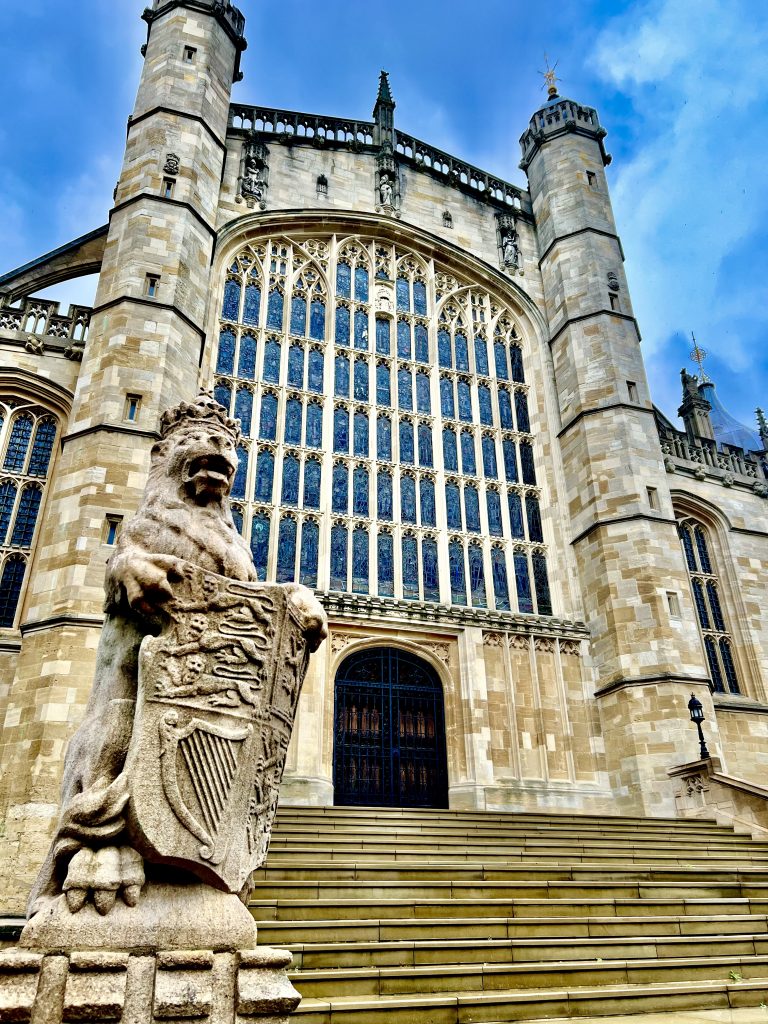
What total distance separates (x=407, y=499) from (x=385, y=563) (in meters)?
1.57

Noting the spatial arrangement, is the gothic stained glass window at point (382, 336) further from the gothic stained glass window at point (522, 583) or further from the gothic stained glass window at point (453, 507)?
the gothic stained glass window at point (522, 583)

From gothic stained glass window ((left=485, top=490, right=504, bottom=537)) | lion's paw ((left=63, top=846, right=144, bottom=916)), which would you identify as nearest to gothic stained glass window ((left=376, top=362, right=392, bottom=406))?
gothic stained glass window ((left=485, top=490, right=504, bottom=537))

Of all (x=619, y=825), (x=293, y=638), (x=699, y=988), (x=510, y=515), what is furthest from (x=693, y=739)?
(x=293, y=638)

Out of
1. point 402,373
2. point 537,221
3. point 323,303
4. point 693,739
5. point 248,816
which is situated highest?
point 537,221

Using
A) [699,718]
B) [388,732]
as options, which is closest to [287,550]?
[388,732]

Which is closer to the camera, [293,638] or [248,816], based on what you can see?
[248,816]

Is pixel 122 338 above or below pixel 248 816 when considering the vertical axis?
above

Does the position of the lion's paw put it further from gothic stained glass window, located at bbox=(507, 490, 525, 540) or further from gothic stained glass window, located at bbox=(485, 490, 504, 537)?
gothic stained glass window, located at bbox=(507, 490, 525, 540)

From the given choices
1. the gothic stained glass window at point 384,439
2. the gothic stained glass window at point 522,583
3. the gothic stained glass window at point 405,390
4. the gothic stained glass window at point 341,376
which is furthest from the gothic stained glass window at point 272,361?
the gothic stained glass window at point 522,583

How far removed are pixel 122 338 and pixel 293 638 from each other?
10864 mm

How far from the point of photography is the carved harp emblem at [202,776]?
9.27ft

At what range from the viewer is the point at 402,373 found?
655 inches

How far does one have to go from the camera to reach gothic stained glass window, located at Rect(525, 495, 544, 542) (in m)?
16.1

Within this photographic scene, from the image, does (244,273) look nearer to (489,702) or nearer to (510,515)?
(510,515)
